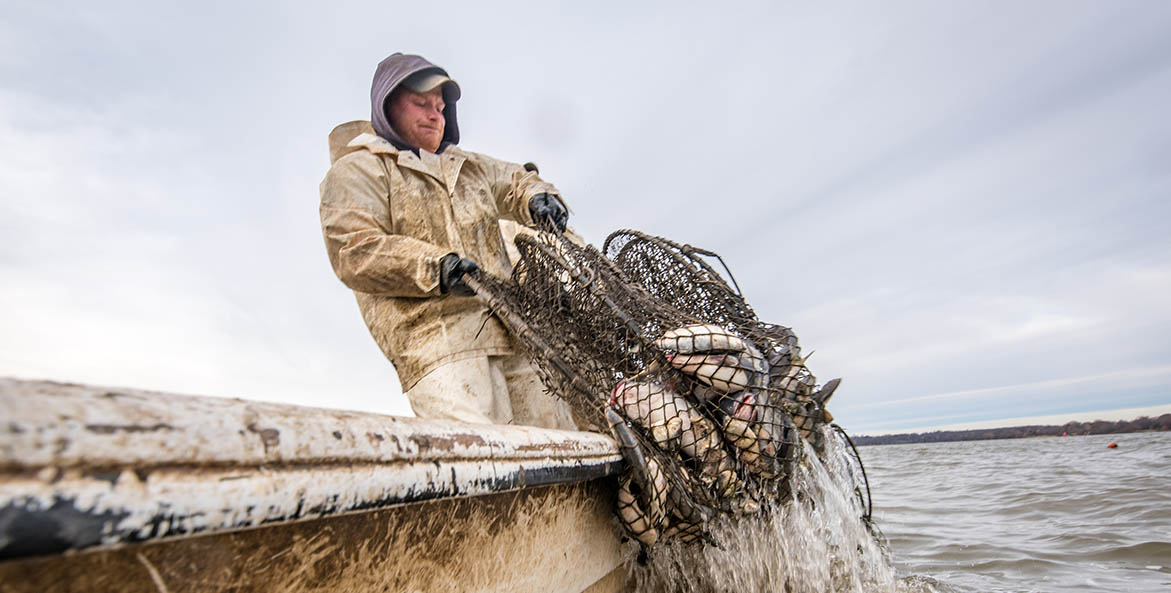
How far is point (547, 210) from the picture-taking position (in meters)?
2.85

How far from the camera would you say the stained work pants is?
244cm

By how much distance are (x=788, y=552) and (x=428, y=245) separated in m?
1.84

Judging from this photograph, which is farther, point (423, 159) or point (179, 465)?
point (423, 159)

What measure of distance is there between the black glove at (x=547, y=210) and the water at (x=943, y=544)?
1584 mm

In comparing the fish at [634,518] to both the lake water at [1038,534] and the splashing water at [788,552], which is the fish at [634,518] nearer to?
the splashing water at [788,552]

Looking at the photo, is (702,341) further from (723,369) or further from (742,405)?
(742,405)

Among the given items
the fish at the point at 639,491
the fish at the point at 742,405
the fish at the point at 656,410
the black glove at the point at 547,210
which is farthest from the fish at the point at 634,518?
the black glove at the point at 547,210

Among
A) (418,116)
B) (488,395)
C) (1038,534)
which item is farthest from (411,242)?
(1038,534)

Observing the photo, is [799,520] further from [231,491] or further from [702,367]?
[231,491]

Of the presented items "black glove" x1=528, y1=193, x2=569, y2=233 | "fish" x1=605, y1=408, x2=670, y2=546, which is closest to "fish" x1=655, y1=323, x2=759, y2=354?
"fish" x1=605, y1=408, x2=670, y2=546

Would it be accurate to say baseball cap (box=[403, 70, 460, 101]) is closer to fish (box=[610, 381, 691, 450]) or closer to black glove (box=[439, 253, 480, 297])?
black glove (box=[439, 253, 480, 297])

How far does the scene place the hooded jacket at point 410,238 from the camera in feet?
7.57

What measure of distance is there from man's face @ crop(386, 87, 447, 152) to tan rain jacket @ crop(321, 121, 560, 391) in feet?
0.39

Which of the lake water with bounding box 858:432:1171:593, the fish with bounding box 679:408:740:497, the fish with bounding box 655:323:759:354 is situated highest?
the fish with bounding box 655:323:759:354
